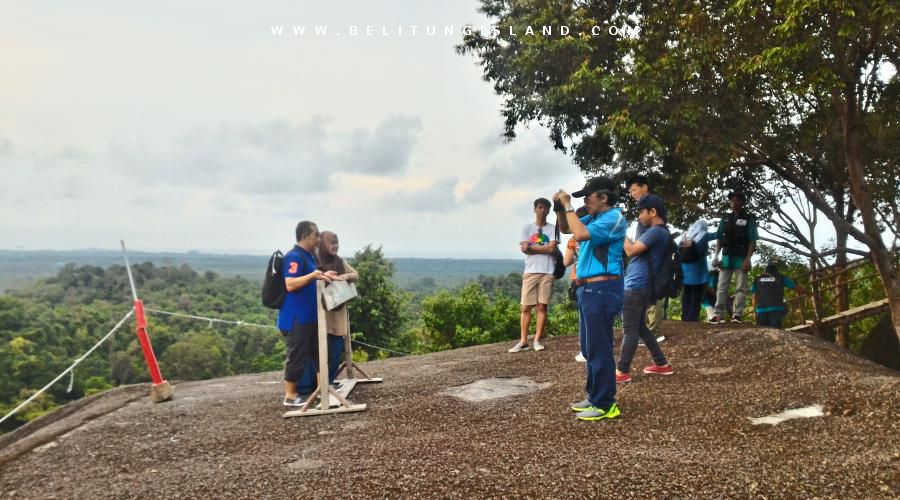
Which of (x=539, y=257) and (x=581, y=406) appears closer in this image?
(x=581, y=406)

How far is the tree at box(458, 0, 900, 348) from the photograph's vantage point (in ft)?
28.5

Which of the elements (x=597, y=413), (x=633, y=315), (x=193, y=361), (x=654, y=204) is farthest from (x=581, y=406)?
(x=193, y=361)

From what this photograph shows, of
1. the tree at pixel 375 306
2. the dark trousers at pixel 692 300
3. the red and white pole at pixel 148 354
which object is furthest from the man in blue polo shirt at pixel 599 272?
the tree at pixel 375 306

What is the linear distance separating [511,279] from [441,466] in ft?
177

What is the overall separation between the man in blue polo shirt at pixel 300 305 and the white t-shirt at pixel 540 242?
9.72 ft

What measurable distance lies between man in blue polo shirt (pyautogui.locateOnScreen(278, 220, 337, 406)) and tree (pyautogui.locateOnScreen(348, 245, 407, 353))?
89.9 ft

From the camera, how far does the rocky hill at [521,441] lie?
3.74 metres

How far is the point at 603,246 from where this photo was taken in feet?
15.8

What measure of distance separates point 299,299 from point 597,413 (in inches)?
117

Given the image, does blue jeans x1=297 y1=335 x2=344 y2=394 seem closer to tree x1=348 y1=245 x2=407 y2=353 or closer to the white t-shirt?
the white t-shirt

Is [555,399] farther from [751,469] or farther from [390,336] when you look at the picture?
[390,336]

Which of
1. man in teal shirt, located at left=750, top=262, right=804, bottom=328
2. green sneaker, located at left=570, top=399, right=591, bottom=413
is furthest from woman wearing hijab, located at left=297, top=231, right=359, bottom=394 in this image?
man in teal shirt, located at left=750, top=262, right=804, bottom=328

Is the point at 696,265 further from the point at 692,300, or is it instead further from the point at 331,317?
the point at 331,317

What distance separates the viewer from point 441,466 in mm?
4148
